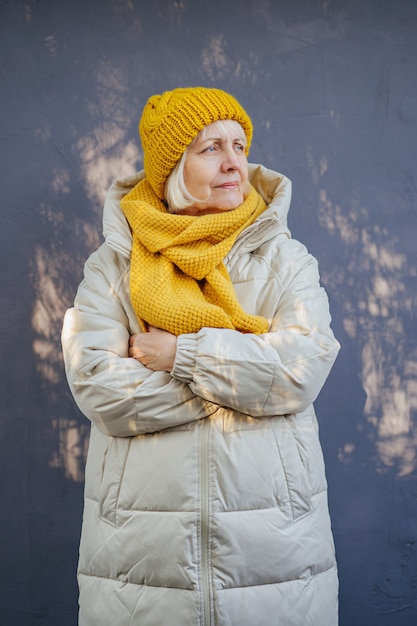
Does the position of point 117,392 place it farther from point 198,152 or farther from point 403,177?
point 403,177

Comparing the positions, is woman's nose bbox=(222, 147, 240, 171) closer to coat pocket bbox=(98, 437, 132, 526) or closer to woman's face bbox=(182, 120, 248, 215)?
woman's face bbox=(182, 120, 248, 215)

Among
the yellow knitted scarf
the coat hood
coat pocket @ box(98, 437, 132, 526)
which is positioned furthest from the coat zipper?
the coat hood

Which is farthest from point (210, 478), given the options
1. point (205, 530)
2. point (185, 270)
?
point (185, 270)

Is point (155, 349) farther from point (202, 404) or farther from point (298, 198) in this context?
point (298, 198)

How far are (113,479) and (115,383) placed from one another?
0.85ft

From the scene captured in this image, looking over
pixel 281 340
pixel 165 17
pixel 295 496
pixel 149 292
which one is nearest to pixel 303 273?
pixel 281 340

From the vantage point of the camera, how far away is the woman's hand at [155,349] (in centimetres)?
214

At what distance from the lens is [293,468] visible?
2137 millimetres

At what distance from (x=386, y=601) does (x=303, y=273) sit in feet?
4.23

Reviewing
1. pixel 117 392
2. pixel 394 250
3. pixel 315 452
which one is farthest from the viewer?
pixel 394 250

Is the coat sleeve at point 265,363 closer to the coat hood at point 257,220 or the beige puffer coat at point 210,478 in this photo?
the beige puffer coat at point 210,478

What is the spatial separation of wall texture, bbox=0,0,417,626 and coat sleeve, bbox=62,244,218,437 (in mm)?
640

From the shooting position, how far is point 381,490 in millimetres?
2865

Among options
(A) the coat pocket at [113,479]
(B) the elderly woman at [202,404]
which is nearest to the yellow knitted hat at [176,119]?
(B) the elderly woman at [202,404]
